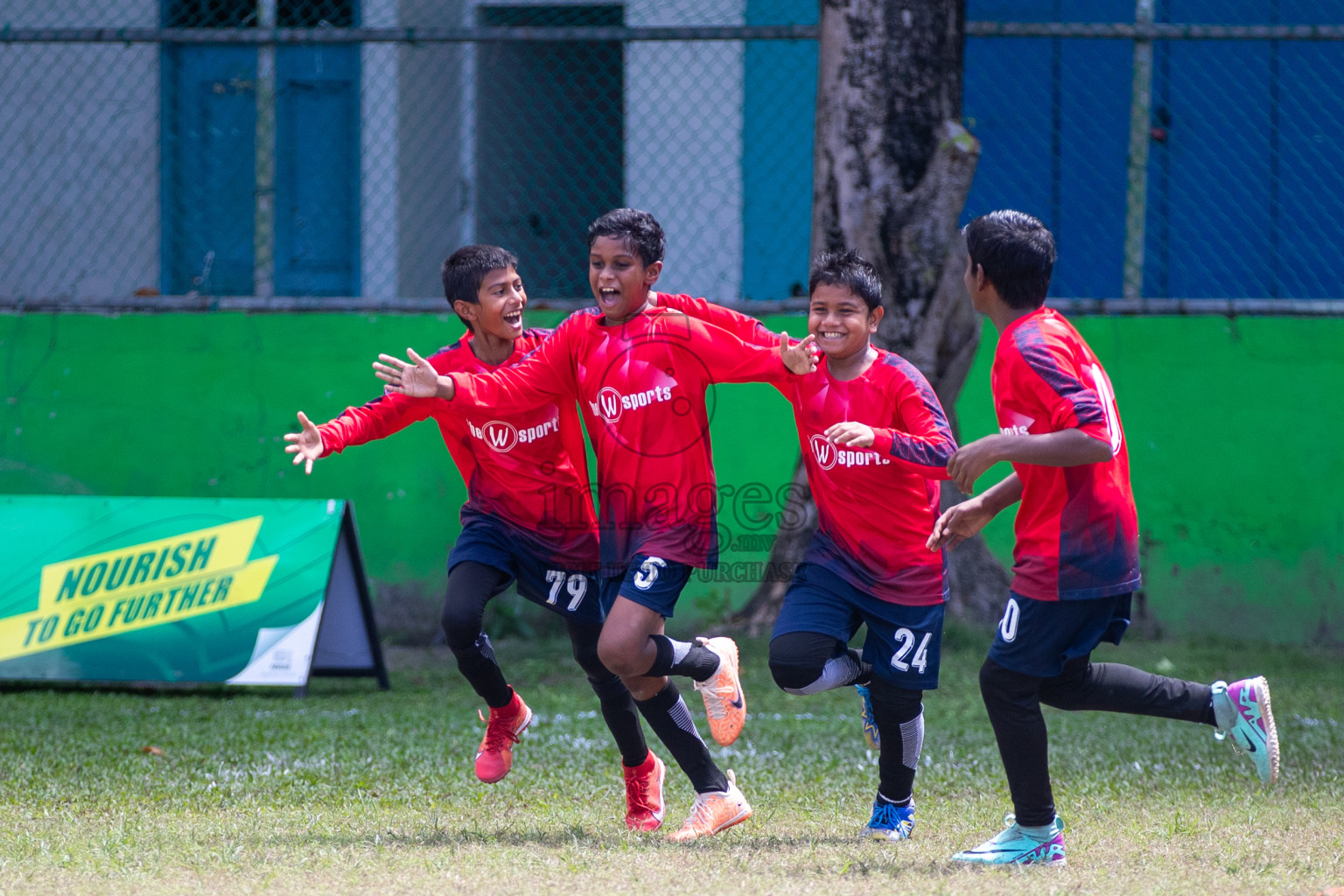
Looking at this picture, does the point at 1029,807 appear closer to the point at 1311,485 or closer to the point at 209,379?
the point at 1311,485

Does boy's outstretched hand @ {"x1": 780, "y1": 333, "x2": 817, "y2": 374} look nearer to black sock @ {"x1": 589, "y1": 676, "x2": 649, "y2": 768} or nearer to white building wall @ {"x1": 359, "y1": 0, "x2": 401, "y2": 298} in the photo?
black sock @ {"x1": 589, "y1": 676, "x2": 649, "y2": 768}

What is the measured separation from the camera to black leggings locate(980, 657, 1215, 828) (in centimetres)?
344

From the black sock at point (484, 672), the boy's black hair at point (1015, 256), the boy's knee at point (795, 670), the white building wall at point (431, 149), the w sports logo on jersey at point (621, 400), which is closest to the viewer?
the boy's black hair at point (1015, 256)

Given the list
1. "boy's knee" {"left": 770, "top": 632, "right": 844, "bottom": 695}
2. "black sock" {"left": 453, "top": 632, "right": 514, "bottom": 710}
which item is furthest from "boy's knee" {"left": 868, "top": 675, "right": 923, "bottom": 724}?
"black sock" {"left": 453, "top": 632, "right": 514, "bottom": 710}

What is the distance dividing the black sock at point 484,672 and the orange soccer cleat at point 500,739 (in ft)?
0.10

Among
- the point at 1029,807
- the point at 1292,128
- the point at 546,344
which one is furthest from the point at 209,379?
the point at 1292,128

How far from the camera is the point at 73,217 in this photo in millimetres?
9398

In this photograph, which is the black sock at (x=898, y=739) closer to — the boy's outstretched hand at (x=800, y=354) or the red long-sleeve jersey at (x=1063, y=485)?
the red long-sleeve jersey at (x=1063, y=485)

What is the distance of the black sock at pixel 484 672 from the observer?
4.21m

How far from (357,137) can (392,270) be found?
107 cm

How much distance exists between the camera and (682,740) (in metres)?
3.98

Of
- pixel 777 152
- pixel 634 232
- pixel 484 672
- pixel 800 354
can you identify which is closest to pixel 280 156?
pixel 777 152

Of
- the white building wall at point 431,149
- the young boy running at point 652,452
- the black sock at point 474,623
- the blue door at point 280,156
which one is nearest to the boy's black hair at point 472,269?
the young boy running at point 652,452

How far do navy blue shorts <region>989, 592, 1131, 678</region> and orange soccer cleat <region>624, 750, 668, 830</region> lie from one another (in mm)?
1202
